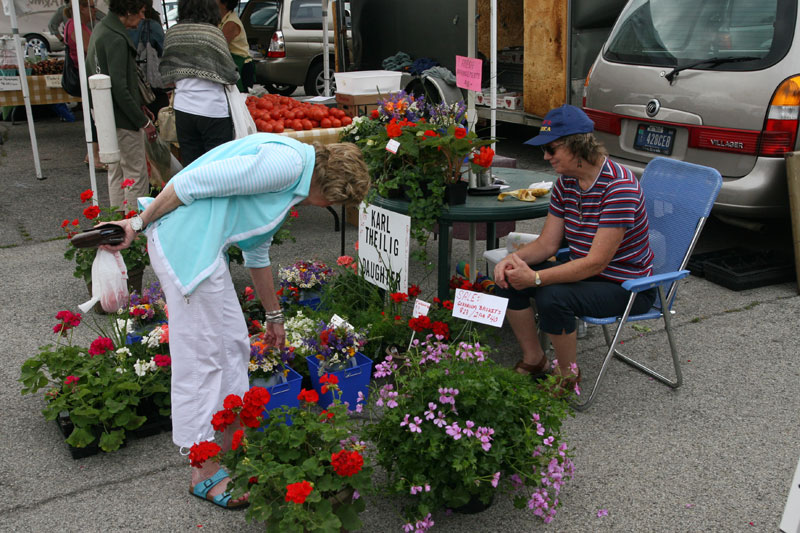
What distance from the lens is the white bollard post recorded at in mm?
5137

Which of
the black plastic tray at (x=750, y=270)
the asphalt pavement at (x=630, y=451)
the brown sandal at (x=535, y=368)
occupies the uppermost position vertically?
the black plastic tray at (x=750, y=270)

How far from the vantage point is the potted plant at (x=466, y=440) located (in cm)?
249

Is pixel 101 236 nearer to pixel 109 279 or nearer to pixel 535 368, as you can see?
pixel 109 279

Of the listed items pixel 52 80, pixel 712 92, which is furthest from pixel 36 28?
pixel 712 92

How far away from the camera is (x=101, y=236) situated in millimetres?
2650

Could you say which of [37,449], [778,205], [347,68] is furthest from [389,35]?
[37,449]

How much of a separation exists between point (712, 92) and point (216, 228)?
3.54 metres

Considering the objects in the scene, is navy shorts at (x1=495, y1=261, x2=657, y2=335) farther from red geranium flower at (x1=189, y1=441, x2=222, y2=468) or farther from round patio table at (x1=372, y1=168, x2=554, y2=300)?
red geranium flower at (x1=189, y1=441, x2=222, y2=468)

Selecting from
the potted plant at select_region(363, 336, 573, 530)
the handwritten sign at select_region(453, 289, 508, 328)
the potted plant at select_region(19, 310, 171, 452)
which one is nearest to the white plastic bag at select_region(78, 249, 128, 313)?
the potted plant at select_region(19, 310, 171, 452)

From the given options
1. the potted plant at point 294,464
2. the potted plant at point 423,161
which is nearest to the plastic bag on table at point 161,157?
the potted plant at point 423,161

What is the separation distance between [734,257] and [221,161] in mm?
3846

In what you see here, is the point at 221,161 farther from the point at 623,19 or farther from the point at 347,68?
the point at 347,68

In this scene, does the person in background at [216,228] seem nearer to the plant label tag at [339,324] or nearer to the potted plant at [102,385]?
the potted plant at [102,385]

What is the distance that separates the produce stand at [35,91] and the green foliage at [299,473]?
7275 mm
